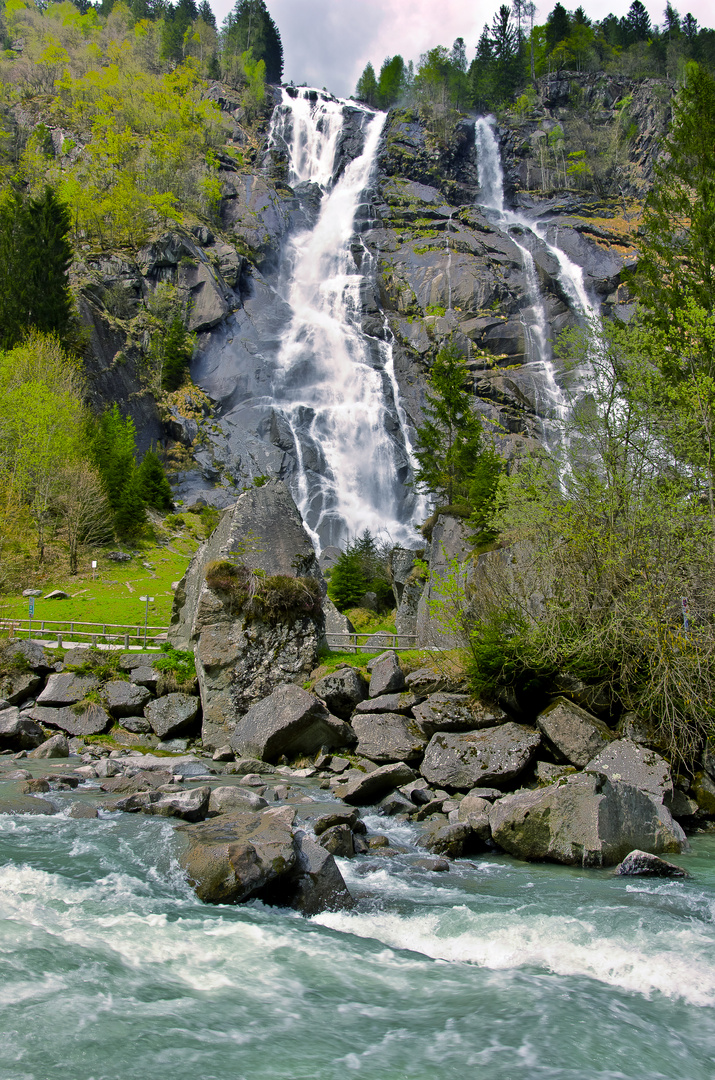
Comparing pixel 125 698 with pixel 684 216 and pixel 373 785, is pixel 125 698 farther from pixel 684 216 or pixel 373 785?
pixel 684 216

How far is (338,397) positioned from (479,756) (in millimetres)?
47012

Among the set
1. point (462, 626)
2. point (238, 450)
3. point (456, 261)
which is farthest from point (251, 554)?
point (456, 261)

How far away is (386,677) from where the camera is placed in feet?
57.1

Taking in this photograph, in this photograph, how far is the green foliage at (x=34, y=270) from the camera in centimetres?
4697

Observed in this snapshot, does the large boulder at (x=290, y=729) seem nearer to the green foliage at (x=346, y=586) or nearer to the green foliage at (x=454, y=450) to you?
the green foliage at (x=454, y=450)

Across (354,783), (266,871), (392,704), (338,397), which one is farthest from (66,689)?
(338,397)

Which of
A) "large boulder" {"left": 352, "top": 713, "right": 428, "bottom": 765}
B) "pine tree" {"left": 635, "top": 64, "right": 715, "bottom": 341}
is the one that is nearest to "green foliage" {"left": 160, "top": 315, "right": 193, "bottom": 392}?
"pine tree" {"left": 635, "top": 64, "right": 715, "bottom": 341}

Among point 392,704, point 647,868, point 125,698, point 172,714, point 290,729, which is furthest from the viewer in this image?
point 125,698

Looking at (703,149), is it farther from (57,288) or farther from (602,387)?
(57,288)

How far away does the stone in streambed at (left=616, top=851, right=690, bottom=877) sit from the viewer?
9.15m

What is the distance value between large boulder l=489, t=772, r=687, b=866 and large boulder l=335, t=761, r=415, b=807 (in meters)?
2.96

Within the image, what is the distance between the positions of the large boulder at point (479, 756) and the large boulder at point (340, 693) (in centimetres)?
356

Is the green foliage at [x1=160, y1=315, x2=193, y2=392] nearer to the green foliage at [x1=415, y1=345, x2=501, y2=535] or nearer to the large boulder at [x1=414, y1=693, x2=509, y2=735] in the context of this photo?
the green foliage at [x1=415, y1=345, x2=501, y2=535]

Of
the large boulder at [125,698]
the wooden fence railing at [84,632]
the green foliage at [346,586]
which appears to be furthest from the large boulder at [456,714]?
the green foliage at [346,586]
